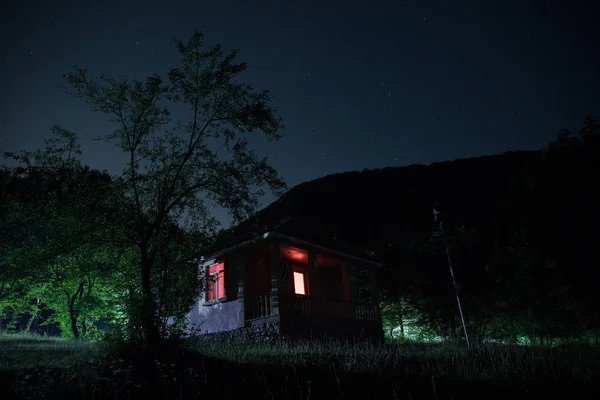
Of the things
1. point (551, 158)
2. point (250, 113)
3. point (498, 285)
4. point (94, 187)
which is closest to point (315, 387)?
point (94, 187)

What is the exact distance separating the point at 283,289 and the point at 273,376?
891cm

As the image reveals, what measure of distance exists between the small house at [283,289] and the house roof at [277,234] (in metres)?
0.04

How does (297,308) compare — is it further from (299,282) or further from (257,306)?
(299,282)

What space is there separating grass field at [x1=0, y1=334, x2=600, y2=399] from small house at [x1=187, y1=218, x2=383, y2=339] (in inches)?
190

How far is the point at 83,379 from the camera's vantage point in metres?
7.51

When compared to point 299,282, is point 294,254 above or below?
above

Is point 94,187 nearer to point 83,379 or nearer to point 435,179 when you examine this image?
point 83,379

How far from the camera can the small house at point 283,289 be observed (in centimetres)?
1540

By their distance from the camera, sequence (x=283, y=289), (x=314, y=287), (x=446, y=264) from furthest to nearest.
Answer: (x=446, y=264) < (x=283, y=289) < (x=314, y=287)

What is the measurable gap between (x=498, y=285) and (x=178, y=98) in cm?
2116

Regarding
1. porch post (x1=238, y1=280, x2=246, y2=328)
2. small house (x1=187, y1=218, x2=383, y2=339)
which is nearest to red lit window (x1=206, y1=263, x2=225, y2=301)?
small house (x1=187, y1=218, x2=383, y2=339)

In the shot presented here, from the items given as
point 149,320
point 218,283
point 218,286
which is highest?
point 218,283

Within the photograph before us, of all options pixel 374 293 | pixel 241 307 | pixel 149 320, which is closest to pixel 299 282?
pixel 374 293

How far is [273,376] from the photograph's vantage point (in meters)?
8.59
